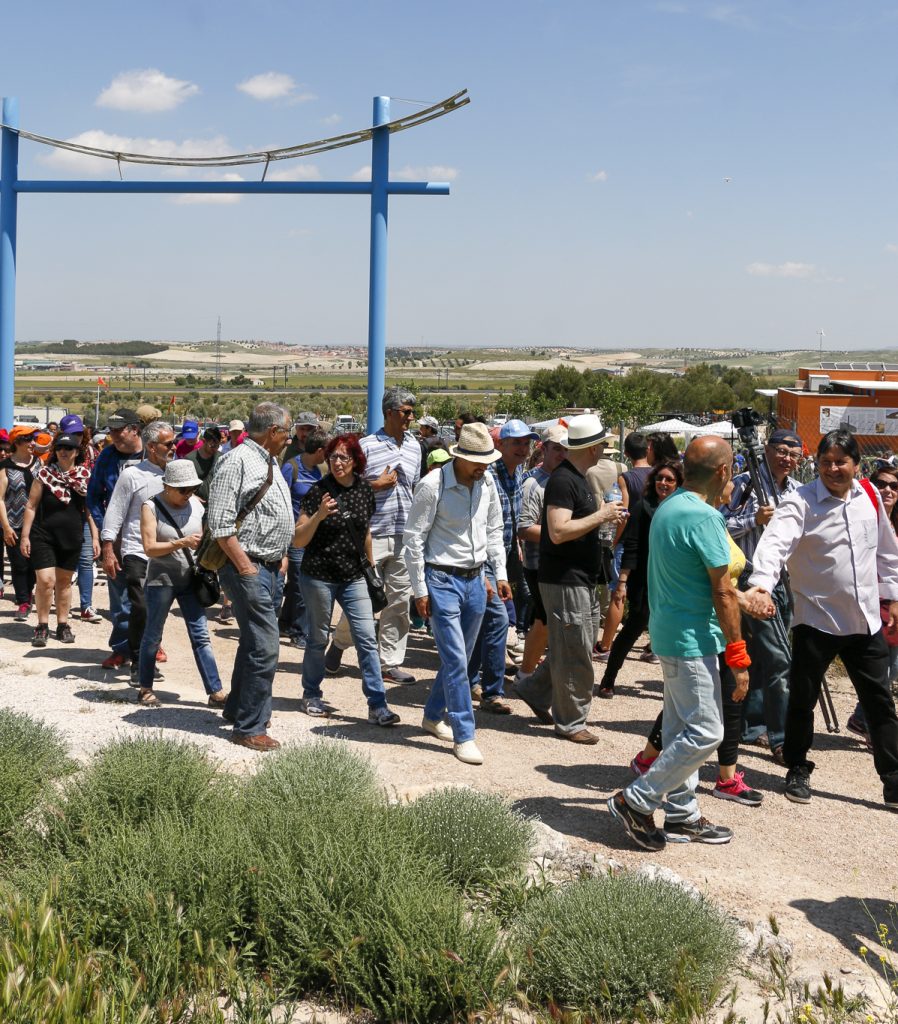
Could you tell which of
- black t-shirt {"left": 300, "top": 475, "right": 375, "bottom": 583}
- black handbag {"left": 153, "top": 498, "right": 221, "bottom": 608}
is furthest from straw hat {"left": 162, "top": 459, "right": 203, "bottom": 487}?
black t-shirt {"left": 300, "top": 475, "right": 375, "bottom": 583}

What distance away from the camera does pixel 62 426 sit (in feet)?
31.0

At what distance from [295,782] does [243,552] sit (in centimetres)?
159

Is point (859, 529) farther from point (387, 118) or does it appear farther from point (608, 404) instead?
point (608, 404)

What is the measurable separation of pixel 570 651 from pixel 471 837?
2.19 m

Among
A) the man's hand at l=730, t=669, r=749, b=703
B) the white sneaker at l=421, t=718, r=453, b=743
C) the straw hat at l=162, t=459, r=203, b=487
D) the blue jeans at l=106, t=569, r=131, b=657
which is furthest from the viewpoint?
the blue jeans at l=106, t=569, r=131, b=657

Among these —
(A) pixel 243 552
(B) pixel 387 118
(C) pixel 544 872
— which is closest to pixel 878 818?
(C) pixel 544 872

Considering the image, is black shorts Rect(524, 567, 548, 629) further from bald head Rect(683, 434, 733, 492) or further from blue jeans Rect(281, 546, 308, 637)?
bald head Rect(683, 434, 733, 492)

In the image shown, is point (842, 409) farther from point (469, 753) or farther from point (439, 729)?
point (469, 753)

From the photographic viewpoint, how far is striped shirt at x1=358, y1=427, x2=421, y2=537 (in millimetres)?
8688

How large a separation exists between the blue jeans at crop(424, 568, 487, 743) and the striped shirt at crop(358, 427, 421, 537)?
1985 mm

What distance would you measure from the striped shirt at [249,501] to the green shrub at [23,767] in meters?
1.44

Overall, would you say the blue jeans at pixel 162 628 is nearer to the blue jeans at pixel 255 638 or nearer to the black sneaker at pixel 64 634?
the blue jeans at pixel 255 638

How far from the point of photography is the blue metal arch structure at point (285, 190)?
13281 millimetres

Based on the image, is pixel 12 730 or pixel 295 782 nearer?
pixel 295 782
